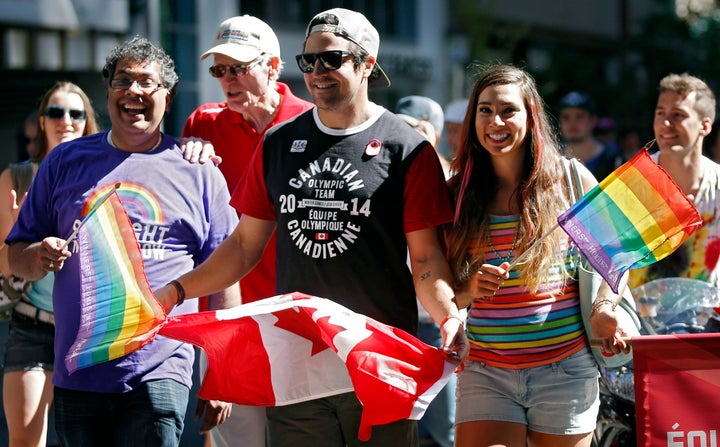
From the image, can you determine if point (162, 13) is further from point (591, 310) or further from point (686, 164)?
point (591, 310)

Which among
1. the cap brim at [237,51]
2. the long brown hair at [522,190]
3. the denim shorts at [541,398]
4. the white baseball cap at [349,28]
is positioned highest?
the cap brim at [237,51]

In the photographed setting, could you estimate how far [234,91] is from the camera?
16.4ft

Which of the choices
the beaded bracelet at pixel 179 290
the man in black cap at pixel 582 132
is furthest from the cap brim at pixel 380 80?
the man in black cap at pixel 582 132

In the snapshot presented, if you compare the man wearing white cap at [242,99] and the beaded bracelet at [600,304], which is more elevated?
the man wearing white cap at [242,99]

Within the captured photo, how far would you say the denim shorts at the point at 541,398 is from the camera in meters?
3.91

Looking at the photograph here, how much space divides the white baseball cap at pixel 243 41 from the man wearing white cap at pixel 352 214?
114 centimetres

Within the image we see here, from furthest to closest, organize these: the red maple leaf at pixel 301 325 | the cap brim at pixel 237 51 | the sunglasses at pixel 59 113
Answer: the sunglasses at pixel 59 113 < the cap brim at pixel 237 51 < the red maple leaf at pixel 301 325

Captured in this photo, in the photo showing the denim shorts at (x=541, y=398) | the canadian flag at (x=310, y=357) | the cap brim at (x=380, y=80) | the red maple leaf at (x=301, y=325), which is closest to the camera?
the canadian flag at (x=310, y=357)

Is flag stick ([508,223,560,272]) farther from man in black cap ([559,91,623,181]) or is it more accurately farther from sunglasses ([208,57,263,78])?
man in black cap ([559,91,623,181])

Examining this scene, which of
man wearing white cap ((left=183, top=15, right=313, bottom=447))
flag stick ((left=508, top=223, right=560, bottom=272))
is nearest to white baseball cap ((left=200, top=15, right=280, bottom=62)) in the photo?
man wearing white cap ((left=183, top=15, right=313, bottom=447))

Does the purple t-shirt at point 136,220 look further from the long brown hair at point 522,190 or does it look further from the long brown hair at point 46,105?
the long brown hair at point 46,105

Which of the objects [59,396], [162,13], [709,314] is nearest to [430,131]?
[709,314]

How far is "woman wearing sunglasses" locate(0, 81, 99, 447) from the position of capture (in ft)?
15.7

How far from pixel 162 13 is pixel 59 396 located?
1927 cm
